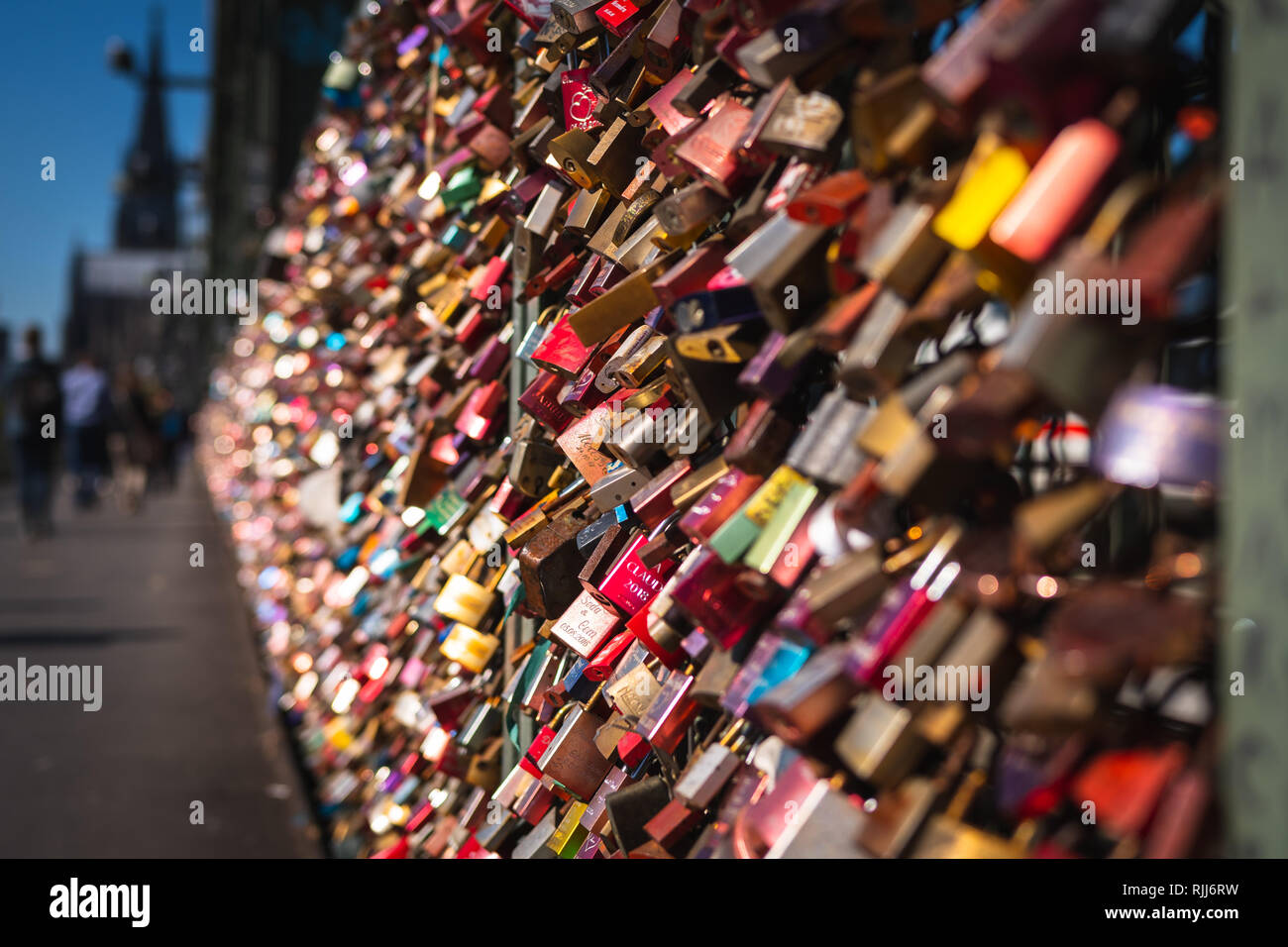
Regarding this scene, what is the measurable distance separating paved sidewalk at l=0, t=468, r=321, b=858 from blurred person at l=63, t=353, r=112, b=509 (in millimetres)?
3184

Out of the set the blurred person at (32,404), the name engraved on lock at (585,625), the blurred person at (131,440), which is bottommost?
the blurred person at (131,440)

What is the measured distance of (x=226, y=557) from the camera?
9.03 meters

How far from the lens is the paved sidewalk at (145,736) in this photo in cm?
309

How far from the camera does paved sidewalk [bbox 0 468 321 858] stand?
10.1ft

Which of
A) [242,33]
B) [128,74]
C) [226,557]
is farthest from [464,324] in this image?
[242,33]

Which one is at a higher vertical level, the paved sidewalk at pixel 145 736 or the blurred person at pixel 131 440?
the paved sidewalk at pixel 145 736

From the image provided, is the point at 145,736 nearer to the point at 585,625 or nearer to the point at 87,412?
the point at 585,625

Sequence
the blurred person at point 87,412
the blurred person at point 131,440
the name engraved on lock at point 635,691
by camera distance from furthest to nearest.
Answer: the blurred person at point 131,440
the blurred person at point 87,412
the name engraved on lock at point 635,691

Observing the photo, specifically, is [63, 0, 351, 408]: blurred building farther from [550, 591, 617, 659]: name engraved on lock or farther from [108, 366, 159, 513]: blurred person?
[550, 591, 617, 659]: name engraved on lock

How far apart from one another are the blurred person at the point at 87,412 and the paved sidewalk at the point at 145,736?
3184 millimetres

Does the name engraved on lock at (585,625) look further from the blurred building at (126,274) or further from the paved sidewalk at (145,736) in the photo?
the blurred building at (126,274)

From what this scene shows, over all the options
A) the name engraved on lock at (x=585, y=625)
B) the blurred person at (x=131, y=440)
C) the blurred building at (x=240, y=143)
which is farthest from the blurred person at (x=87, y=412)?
the name engraved on lock at (x=585, y=625)

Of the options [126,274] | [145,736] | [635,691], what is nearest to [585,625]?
[635,691]

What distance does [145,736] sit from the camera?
410 cm
